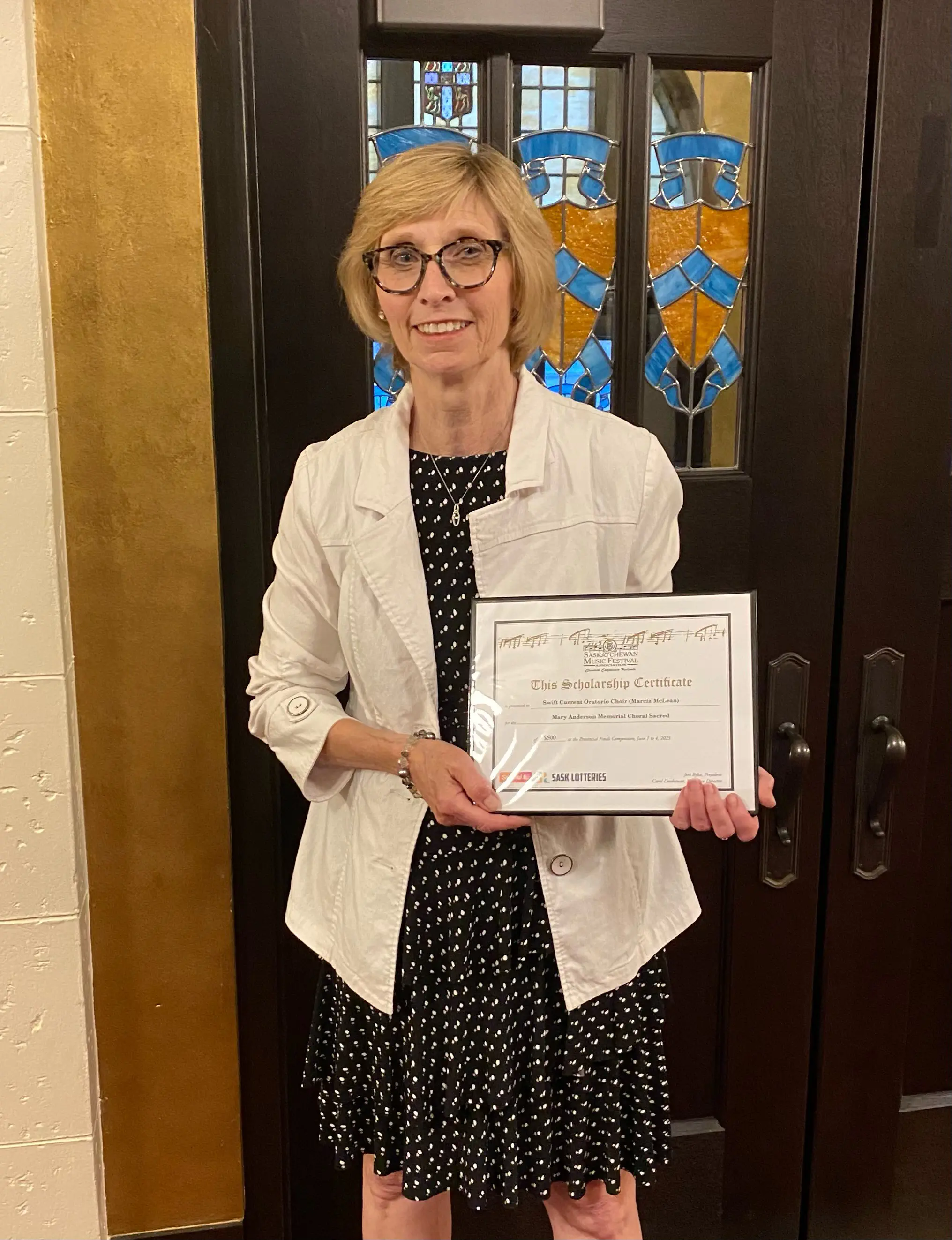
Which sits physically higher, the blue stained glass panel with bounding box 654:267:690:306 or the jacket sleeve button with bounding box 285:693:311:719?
the blue stained glass panel with bounding box 654:267:690:306

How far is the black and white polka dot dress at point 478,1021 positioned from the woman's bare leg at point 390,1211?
0.13 metres

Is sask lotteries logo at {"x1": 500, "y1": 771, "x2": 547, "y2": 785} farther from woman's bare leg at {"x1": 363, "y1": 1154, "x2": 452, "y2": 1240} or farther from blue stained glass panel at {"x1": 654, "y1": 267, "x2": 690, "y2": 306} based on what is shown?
blue stained glass panel at {"x1": 654, "y1": 267, "x2": 690, "y2": 306}

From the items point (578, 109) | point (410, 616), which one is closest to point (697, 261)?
point (578, 109)

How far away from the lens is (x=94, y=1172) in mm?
1523

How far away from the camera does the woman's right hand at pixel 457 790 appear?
1.10 meters

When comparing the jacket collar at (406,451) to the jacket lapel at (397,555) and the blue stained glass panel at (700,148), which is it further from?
the blue stained glass panel at (700,148)

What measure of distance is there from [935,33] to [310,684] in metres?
1.23

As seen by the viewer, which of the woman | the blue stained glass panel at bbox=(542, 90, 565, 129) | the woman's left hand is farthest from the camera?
the blue stained glass panel at bbox=(542, 90, 565, 129)

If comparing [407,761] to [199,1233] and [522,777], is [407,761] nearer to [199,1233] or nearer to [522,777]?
[522,777]

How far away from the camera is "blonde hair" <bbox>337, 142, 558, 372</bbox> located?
44.3 inches

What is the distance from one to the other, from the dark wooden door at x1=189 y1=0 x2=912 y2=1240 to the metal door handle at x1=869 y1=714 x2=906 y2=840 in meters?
0.08

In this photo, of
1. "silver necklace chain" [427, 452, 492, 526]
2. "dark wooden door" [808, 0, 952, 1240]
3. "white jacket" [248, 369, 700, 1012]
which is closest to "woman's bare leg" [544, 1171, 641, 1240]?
"white jacket" [248, 369, 700, 1012]

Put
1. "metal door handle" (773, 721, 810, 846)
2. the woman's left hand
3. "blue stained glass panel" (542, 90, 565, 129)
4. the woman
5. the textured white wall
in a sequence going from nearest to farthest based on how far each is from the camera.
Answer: the woman's left hand < the woman < the textured white wall < "blue stained glass panel" (542, 90, 565, 129) < "metal door handle" (773, 721, 810, 846)

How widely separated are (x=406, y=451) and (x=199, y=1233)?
4.13ft
